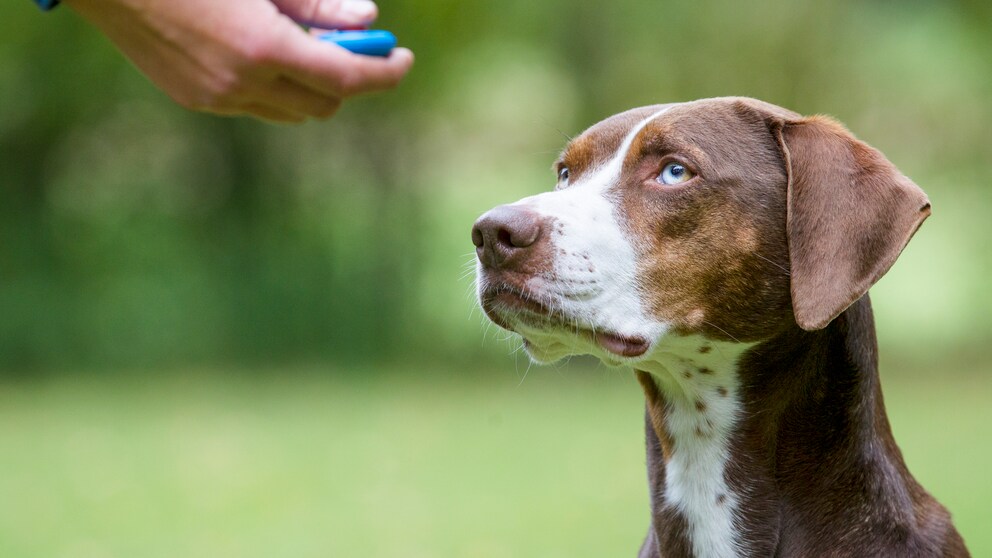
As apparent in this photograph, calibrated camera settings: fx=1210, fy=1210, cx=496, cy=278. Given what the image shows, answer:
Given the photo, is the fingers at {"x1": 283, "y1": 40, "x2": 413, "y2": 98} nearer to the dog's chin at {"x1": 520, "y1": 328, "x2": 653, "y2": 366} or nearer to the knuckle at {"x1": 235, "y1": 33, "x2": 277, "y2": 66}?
the knuckle at {"x1": 235, "y1": 33, "x2": 277, "y2": 66}

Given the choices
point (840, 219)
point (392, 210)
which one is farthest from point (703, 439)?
point (392, 210)

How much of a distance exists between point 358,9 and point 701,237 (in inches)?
50.9

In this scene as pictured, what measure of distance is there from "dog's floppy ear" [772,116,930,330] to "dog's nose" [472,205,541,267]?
76cm

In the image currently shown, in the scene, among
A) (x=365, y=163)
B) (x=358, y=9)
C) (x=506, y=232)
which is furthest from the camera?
(x=365, y=163)

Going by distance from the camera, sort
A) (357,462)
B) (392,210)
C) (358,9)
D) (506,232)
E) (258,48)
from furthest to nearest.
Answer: (392,210) → (357,462) → (506,232) → (358,9) → (258,48)

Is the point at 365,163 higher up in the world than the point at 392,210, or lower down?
higher up

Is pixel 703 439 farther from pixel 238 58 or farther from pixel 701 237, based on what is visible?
pixel 238 58

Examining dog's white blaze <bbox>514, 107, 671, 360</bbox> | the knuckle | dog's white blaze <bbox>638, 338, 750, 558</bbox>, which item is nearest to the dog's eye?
dog's white blaze <bbox>514, 107, 671, 360</bbox>

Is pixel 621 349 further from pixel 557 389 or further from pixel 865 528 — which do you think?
pixel 557 389

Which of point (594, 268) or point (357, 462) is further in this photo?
point (357, 462)

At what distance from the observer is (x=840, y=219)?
3404 mm

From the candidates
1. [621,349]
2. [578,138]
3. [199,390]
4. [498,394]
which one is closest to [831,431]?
[621,349]

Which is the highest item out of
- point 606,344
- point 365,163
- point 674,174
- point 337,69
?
point 337,69

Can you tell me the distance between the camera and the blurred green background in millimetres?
12266
